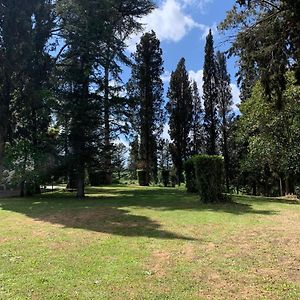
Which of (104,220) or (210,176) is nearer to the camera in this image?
(104,220)

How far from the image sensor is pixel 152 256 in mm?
6148

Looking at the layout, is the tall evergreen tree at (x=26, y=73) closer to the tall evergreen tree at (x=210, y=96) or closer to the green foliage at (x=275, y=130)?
the green foliage at (x=275, y=130)

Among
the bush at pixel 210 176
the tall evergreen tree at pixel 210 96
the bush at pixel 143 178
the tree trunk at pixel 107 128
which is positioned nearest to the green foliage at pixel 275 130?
the bush at pixel 210 176

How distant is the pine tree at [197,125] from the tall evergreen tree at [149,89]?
5962 mm

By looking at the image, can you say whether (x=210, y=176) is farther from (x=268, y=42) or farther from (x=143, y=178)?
(x=143, y=178)

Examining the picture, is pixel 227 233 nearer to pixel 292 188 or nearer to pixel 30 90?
pixel 30 90

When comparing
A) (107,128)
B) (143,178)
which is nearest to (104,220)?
(107,128)

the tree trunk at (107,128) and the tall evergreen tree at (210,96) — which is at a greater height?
the tall evergreen tree at (210,96)

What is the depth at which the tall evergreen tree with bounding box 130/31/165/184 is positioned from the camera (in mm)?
32406

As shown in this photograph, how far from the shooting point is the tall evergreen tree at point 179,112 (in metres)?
→ 36.6

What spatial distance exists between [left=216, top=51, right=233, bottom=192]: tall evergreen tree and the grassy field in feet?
89.6

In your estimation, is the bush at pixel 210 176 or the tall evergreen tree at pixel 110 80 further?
the tall evergreen tree at pixel 110 80

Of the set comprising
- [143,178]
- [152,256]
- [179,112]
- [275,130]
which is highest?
[179,112]

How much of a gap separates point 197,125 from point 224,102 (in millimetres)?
3618
